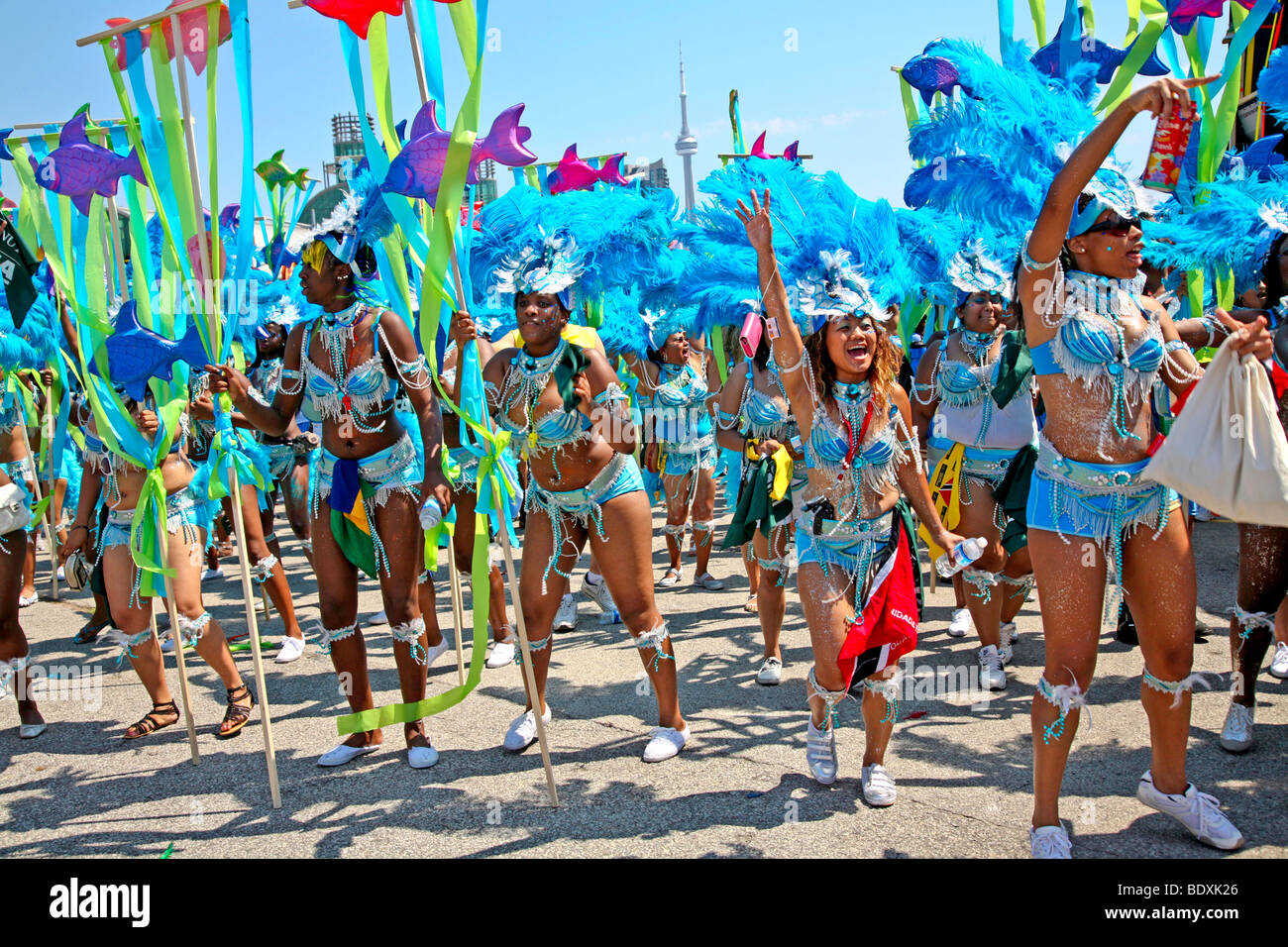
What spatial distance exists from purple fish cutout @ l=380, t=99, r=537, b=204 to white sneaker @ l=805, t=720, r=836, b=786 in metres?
2.44

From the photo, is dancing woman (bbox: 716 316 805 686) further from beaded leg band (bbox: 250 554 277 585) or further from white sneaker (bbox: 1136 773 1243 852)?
beaded leg band (bbox: 250 554 277 585)

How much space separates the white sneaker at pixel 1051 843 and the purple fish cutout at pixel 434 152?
2830 mm

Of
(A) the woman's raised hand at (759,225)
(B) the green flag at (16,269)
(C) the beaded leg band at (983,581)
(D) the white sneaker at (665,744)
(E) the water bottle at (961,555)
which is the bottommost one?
(D) the white sneaker at (665,744)

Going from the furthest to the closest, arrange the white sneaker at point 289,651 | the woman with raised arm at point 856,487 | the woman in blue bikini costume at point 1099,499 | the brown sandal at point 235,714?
the white sneaker at point 289,651 < the brown sandal at point 235,714 < the woman with raised arm at point 856,487 < the woman in blue bikini costume at point 1099,499

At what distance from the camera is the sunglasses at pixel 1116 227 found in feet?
9.55

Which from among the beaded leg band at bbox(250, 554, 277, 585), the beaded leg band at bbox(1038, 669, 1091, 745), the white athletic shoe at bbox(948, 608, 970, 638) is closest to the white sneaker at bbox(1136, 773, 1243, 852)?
the beaded leg band at bbox(1038, 669, 1091, 745)

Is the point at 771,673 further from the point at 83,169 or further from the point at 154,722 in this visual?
the point at 83,169

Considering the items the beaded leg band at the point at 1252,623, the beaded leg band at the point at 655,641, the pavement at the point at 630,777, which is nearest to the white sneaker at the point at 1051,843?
the pavement at the point at 630,777

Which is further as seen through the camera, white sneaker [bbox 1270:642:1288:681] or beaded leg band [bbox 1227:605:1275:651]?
white sneaker [bbox 1270:642:1288:681]

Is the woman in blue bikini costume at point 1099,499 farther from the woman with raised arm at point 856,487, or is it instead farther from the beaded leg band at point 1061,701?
the woman with raised arm at point 856,487

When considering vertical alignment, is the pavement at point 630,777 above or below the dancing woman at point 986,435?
below

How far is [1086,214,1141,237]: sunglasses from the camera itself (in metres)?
2.91

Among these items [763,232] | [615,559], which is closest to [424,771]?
[615,559]

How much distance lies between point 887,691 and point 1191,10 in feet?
14.8
